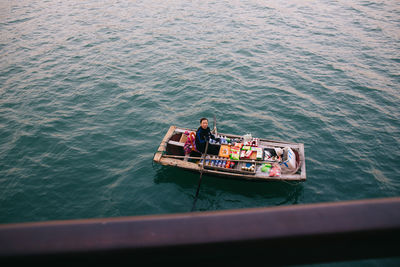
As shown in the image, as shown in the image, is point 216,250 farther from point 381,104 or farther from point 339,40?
point 339,40

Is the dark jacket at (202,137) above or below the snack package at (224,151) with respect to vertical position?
above

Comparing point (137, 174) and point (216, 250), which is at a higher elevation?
point (216, 250)

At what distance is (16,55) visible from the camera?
23078 mm

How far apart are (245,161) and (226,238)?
11621mm

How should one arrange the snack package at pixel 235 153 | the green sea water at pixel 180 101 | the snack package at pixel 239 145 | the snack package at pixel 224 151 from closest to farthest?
A: the green sea water at pixel 180 101
the snack package at pixel 235 153
the snack package at pixel 224 151
the snack package at pixel 239 145

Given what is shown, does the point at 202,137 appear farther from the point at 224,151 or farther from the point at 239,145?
the point at 239,145

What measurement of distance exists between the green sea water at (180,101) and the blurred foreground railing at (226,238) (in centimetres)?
1085

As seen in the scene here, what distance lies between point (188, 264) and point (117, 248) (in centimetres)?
21

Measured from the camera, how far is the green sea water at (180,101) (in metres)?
12.2

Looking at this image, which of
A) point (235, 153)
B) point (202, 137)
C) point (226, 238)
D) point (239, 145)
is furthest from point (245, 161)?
point (226, 238)

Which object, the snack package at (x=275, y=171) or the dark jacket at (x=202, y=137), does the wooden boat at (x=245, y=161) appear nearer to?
the snack package at (x=275, y=171)

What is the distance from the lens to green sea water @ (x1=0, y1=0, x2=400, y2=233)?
12227 mm

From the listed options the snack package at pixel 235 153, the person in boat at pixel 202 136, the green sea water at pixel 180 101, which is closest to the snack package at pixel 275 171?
the green sea water at pixel 180 101

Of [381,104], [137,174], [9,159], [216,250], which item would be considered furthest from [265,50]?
[216,250]
